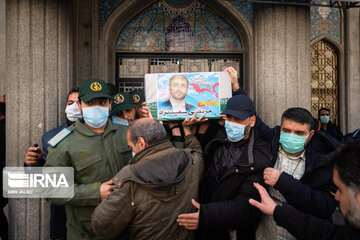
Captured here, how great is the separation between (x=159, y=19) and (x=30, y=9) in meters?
2.37

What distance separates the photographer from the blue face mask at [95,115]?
2180mm

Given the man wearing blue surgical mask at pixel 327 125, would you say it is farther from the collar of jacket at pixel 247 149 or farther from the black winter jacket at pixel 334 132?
the collar of jacket at pixel 247 149

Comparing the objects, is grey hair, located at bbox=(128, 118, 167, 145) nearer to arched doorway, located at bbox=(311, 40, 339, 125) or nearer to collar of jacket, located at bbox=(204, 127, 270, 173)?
collar of jacket, located at bbox=(204, 127, 270, 173)

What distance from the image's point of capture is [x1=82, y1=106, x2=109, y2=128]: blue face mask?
7.15 feet

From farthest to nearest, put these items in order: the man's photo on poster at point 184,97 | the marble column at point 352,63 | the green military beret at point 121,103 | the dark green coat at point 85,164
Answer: the marble column at point 352,63, the green military beret at point 121,103, the man's photo on poster at point 184,97, the dark green coat at point 85,164

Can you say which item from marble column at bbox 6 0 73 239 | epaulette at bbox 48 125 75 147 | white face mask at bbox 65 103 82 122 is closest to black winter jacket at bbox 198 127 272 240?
epaulette at bbox 48 125 75 147

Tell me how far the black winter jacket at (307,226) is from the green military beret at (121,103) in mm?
1946

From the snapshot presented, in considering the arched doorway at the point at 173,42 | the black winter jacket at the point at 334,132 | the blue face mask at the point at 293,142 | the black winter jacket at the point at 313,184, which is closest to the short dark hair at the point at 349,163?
the black winter jacket at the point at 313,184

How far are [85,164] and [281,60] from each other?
9.66ft

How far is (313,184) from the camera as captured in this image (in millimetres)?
1907

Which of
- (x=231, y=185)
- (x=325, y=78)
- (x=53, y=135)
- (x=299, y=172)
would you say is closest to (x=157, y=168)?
(x=231, y=185)

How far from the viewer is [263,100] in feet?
11.6

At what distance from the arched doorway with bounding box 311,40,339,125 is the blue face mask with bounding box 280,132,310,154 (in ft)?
18.3

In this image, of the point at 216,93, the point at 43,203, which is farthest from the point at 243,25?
the point at 43,203
